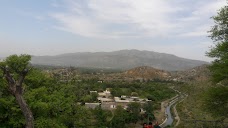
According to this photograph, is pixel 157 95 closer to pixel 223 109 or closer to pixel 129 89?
pixel 129 89

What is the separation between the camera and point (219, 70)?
13.0 m

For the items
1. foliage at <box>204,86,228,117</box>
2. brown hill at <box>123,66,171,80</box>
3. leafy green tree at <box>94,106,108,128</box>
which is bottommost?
leafy green tree at <box>94,106,108,128</box>

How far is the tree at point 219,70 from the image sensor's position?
13.0m

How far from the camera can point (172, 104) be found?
73375 millimetres

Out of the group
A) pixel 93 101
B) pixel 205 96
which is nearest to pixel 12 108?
pixel 205 96

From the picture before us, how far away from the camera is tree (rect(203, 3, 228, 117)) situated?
1298 cm

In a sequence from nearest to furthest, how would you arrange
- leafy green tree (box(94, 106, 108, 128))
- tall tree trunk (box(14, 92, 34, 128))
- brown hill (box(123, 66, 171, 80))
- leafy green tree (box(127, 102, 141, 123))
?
tall tree trunk (box(14, 92, 34, 128)), leafy green tree (box(94, 106, 108, 128)), leafy green tree (box(127, 102, 141, 123)), brown hill (box(123, 66, 171, 80))

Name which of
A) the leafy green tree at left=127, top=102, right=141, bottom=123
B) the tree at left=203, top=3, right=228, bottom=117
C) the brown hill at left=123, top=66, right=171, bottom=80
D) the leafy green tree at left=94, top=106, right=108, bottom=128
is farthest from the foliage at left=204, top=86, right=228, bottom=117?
the brown hill at left=123, top=66, right=171, bottom=80

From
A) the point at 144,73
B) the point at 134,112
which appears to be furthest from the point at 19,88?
the point at 144,73

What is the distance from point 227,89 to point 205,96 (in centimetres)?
123

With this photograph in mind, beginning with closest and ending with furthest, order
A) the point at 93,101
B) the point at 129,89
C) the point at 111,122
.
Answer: the point at 111,122
the point at 93,101
the point at 129,89

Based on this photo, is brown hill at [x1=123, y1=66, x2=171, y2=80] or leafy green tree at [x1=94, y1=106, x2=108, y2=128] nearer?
leafy green tree at [x1=94, y1=106, x2=108, y2=128]

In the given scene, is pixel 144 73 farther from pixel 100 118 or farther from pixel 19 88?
pixel 19 88

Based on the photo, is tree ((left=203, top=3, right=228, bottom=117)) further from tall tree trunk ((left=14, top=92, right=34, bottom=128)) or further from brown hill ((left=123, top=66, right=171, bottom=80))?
brown hill ((left=123, top=66, right=171, bottom=80))
